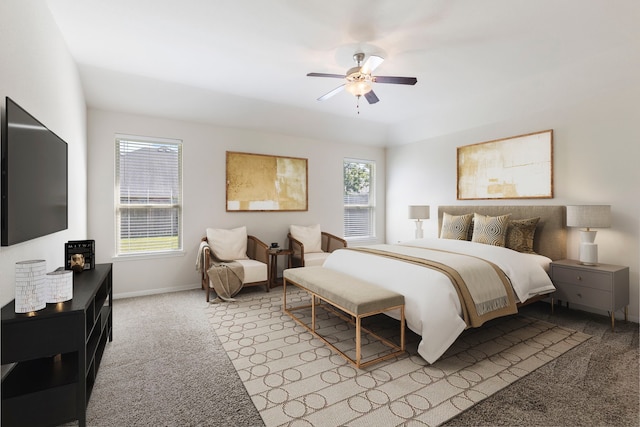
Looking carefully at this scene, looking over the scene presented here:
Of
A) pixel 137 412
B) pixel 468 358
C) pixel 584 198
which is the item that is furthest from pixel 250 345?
pixel 584 198

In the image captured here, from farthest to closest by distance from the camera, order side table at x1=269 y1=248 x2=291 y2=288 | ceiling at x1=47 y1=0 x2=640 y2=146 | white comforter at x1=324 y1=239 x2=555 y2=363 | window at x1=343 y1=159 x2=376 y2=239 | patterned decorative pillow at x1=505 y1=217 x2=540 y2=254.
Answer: window at x1=343 y1=159 x2=376 y2=239
side table at x1=269 y1=248 x2=291 y2=288
patterned decorative pillow at x1=505 y1=217 x2=540 y2=254
ceiling at x1=47 y1=0 x2=640 y2=146
white comforter at x1=324 y1=239 x2=555 y2=363

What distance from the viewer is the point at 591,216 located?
11.0 feet

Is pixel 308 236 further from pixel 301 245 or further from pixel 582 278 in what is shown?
pixel 582 278

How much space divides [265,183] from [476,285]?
12.2 ft

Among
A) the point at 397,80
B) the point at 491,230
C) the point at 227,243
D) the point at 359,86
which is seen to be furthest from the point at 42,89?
the point at 491,230

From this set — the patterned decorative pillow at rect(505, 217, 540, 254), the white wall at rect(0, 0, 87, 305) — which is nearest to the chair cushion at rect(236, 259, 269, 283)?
the white wall at rect(0, 0, 87, 305)

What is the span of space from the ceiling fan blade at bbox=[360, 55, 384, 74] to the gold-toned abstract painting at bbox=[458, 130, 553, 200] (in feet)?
8.78

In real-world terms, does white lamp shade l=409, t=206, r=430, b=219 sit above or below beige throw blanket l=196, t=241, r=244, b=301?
above

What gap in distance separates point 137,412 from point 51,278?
0.96 m

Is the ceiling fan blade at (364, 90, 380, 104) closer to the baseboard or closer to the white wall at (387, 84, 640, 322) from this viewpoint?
the white wall at (387, 84, 640, 322)

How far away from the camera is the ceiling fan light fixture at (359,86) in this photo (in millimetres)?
3146

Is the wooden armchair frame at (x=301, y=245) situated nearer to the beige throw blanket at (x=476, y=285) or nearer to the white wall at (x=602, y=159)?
the beige throw blanket at (x=476, y=285)

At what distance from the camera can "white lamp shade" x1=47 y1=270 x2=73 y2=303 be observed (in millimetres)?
1798

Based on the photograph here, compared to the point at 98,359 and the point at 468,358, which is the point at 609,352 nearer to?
the point at 468,358
